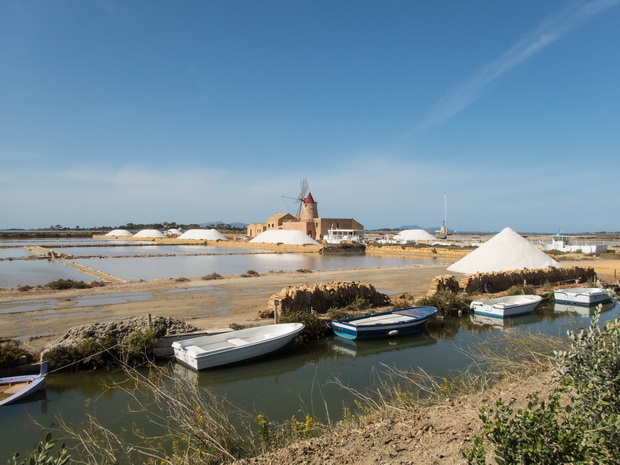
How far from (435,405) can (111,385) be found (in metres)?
6.13

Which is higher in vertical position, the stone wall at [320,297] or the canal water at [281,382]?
the stone wall at [320,297]

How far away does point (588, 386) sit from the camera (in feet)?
9.14

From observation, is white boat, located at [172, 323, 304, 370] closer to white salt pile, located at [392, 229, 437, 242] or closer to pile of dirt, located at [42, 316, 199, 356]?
pile of dirt, located at [42, 316, 199, 356]

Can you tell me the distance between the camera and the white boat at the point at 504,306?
13.7m

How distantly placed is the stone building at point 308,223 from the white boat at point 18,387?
2282 inches

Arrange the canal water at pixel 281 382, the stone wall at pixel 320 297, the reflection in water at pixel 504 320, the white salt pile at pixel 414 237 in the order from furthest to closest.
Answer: the white salt pile at pixel 414 237, the reflection in water at pixel 504 320, the stone wall at pixel 320 297, the canal water at pixel 281 382

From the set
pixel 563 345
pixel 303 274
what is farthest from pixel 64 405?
pixel 303 274

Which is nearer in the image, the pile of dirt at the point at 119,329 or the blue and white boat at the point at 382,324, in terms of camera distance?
the pile of dirt at the point at 119,329

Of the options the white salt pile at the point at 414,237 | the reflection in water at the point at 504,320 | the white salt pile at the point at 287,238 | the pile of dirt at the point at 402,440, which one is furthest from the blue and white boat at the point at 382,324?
the white salt pile at the point at 414,237

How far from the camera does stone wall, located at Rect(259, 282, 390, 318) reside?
12514mm

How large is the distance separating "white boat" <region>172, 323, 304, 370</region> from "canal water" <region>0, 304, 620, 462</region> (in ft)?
0.73

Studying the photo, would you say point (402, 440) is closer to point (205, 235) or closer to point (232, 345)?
point (232, 345)

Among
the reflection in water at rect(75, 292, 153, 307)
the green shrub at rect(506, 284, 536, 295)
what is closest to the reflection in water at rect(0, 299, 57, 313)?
the reflection in water at rect(75, 292, 153, 307)

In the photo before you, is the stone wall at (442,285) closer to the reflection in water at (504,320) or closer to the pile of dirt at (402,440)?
the reflection in water at (504,320)
